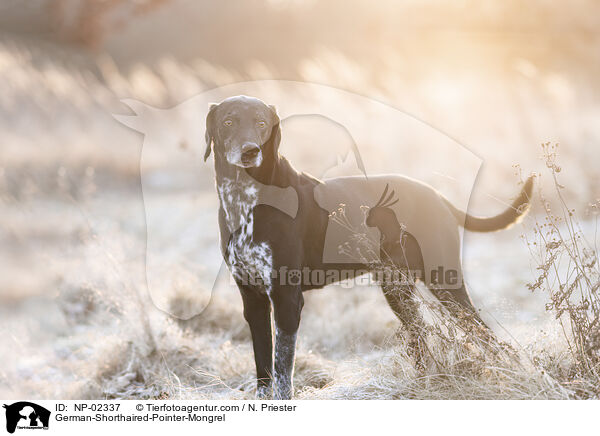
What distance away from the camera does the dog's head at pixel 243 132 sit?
3010 mm

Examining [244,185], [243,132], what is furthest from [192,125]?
[243,132]

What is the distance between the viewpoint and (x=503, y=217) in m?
3.77

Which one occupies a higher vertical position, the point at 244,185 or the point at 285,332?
the point at 244,185

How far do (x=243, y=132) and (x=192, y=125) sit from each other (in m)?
4.22

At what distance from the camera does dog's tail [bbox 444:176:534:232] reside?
3564 millimetres

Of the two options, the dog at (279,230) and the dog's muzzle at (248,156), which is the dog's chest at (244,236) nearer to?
the dog at (279,230)

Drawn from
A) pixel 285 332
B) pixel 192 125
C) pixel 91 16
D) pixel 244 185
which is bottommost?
pixel 285 332

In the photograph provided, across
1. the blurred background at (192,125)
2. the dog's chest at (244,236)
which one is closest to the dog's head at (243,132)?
the dog's chest at (244,236)

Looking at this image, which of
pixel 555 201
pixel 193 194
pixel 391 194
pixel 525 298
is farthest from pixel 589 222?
pixel 193 194

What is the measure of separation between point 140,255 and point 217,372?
1.59 meters

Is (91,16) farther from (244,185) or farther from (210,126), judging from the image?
(244,185)
